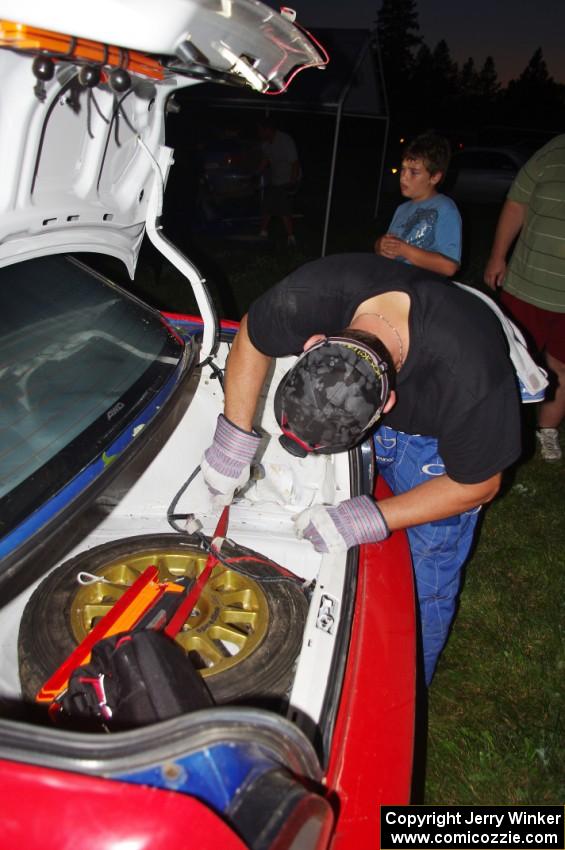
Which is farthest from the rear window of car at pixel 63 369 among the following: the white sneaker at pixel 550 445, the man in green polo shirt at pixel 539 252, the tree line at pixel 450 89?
the tree line at pixel 450 89

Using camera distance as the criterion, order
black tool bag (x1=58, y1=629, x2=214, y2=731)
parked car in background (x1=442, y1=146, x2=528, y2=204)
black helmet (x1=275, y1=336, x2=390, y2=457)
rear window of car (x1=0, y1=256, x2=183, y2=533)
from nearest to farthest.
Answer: black tool bag (x1=58, y1=629, x2=214, y2=731)
black helmet (x1=275, y1=336, x2=390, y2=457)
rear window of car (x1=0, y1=256, x2=183, y2=533)
parked car in background (x1=442, y1=146, x2=528, y2=204)

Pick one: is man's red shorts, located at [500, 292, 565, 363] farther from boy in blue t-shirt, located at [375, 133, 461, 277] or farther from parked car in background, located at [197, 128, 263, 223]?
parked car in background, located at [197, 128, 263, 223]

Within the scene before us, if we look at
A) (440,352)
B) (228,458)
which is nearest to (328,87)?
(228,458)

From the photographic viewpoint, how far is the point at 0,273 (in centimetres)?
187

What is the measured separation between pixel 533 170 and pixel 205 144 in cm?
594

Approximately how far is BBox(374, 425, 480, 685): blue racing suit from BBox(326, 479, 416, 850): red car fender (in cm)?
38

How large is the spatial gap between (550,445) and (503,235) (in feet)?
4.46

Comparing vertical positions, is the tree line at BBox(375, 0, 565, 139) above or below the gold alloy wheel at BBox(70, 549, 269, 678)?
above

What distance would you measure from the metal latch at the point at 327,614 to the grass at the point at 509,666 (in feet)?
3.00

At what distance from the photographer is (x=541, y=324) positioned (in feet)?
11.6

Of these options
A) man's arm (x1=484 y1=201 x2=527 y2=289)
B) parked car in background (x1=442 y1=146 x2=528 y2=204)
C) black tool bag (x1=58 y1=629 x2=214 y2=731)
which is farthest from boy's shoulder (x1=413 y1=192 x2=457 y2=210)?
parked car in background (x1=442 y1=146 x2=528 y2=204)

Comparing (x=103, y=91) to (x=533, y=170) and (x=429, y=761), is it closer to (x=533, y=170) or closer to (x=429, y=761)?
(x=429, y=761)

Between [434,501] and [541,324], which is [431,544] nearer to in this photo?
[434,501]

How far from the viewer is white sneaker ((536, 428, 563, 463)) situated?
4055 millimetres
